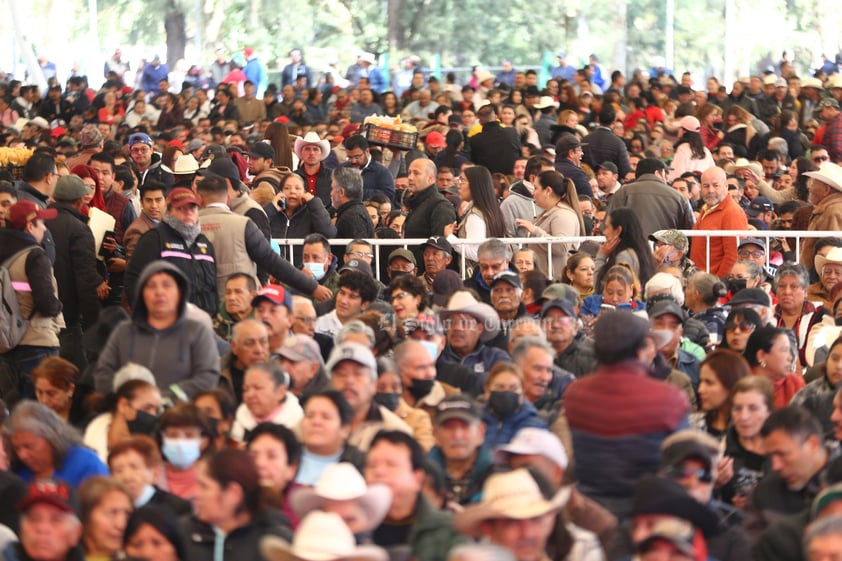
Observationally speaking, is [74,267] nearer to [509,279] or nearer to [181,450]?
[509,279]

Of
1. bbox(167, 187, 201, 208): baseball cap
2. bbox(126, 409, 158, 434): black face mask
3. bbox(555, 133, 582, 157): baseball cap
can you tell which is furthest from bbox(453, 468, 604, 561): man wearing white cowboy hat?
bbox(555, 133, 582, 157): baseball cap

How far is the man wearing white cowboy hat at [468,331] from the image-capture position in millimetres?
8539

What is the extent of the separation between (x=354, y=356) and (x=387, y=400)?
321mm

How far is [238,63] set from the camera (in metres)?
29.2

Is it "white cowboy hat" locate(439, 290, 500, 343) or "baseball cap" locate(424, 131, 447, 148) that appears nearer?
"white cowboy hat" locate(439, 290, 500, 343)

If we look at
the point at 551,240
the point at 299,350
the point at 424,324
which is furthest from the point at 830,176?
the point at 299,350

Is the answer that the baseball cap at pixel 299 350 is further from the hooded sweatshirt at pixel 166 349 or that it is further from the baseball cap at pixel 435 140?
the baseball cap at pixel 435 140

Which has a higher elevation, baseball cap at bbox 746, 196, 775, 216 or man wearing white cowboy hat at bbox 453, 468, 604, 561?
man wearing white cowboy hat at bbox 453, 468, 604, 561

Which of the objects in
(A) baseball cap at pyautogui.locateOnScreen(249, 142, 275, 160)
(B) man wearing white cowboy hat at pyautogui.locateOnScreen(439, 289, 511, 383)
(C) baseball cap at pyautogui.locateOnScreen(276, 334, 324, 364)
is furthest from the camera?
(A) baseball cap at pyautogui.locateOnScreen(249, 142, 275, 160)

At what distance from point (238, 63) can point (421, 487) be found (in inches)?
941

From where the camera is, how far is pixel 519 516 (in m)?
5.40

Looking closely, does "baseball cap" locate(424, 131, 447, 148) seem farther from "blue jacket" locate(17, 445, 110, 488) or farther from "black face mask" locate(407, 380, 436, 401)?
"blue jacket" locate(17, 445, 110, 488)

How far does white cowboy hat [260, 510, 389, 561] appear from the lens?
520 cm

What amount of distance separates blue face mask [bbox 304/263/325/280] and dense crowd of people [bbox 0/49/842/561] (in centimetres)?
1
